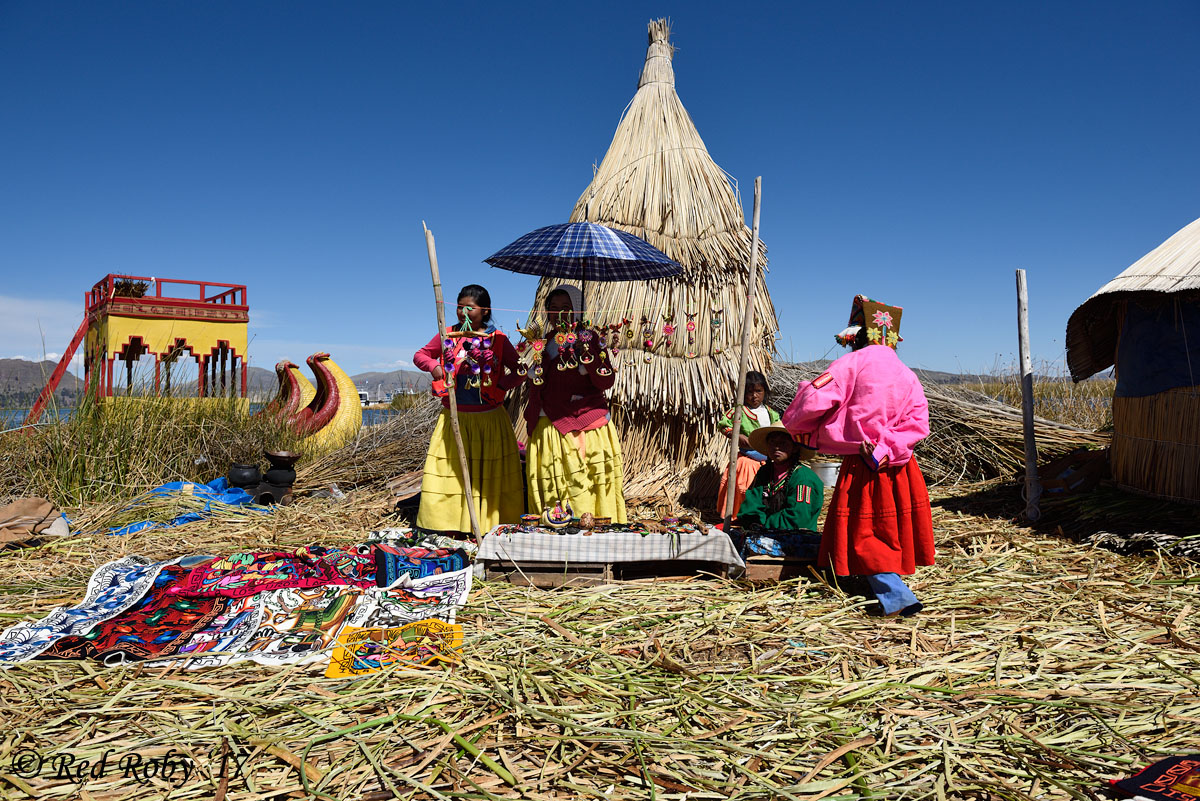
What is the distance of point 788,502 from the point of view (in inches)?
187

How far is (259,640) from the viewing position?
9.51 ft

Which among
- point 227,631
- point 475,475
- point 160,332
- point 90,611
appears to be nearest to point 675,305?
point 475,475

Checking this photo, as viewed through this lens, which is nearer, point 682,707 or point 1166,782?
point 1166,782

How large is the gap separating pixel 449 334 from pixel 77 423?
4.07 metres

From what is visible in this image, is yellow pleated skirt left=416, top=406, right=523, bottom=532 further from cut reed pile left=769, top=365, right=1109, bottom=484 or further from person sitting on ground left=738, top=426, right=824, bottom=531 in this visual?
cut reed pile left=769, top=365, right=1109, bottom=484

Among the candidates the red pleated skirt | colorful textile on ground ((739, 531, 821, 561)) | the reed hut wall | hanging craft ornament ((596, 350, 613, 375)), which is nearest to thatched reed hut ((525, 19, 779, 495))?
hanging craft ornament ((596, 350, 613, 375))

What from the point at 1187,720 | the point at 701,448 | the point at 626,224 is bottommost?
the point at 1187,720

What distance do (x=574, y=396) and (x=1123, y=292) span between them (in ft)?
13.6

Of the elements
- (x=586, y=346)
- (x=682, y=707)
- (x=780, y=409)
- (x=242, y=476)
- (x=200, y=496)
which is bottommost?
(x=682, y=707)

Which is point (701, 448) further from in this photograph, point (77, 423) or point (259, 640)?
point (77, 423)

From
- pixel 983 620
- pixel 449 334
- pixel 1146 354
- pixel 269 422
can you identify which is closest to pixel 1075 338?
pixel 1146 354

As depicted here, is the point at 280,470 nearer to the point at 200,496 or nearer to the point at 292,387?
the point at 200,496

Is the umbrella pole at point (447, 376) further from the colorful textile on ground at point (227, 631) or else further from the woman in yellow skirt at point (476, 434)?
the colorful textile on ground at point (227, 631)

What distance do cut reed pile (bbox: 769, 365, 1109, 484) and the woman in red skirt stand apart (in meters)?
4.04
